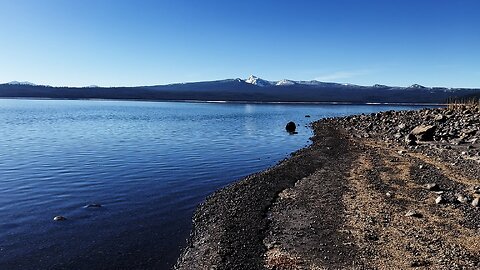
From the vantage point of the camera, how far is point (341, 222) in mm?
14156

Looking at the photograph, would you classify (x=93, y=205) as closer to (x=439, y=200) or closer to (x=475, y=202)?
(x=439, y=200)

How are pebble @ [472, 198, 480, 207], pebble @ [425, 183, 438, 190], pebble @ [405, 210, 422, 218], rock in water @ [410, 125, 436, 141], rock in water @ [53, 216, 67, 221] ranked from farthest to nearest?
1. rock in water @ [410, 125, 436, 141]
2. pebble @ [425, 183, 438, 190]
3. rock in water @ [53, 216, 67, 221]
4. pebble @ [472, 198, 480, 207]
5. pebble @ [405, 210, 422, 218]

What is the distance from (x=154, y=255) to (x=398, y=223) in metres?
8.54

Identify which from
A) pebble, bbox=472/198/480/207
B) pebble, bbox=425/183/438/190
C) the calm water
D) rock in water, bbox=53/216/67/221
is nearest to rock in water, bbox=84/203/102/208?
the calm water

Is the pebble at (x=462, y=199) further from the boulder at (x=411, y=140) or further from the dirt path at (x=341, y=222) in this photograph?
the boulder at (x=411, y=140)

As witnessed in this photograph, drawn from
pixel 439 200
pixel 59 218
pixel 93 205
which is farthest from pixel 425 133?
pixel 59 218

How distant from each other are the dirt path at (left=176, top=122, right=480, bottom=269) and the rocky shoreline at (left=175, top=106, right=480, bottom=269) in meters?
0.03

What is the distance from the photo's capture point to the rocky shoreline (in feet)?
37.2

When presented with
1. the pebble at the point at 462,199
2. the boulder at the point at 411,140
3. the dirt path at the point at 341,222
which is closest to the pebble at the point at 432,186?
the dirt path at the point at 341,222

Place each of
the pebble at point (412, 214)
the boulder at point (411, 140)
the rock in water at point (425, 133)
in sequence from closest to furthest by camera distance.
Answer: the pebble at point (412, 214)
the boulder at point (411, 140)
the rock in water at point (425, 133)

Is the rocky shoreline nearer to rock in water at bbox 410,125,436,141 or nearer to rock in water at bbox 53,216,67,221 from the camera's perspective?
rock in water at bbox 53,216,67,221

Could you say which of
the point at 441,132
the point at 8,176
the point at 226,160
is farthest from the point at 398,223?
the point at 441,132

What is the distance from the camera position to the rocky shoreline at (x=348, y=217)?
11328 millimetres

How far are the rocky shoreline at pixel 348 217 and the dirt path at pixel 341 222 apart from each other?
3cm
